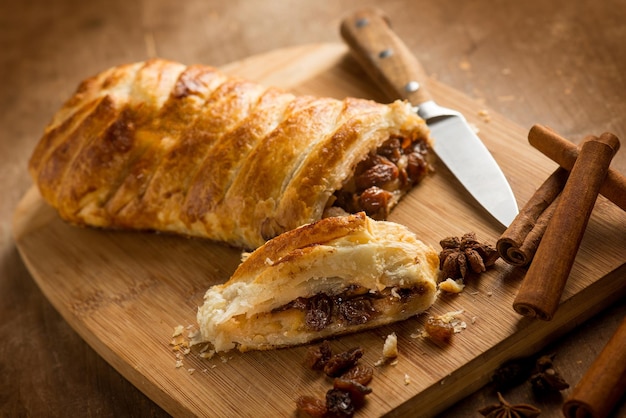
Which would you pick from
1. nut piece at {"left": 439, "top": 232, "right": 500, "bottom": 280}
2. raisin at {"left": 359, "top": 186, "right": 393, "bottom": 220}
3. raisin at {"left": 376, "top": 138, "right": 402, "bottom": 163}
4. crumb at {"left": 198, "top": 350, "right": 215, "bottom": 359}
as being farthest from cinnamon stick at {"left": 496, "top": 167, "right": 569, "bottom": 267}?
crumb at {"left": 198, "top": 350, "right": 215, "bottom": 359}

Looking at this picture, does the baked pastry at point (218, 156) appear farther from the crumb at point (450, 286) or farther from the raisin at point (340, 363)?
the raisin at point (340, 363)

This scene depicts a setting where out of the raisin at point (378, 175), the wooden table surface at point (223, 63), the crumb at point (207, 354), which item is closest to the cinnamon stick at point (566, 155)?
the wooden table surface at point (223, 63)

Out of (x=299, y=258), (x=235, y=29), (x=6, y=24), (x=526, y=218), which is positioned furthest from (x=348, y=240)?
(x=6, y=24)

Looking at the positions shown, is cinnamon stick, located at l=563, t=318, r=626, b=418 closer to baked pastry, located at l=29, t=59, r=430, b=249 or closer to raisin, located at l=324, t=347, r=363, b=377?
raisin, located at l=324, t=347, r=363, b=377

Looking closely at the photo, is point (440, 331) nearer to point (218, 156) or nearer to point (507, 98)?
point (218, 156)

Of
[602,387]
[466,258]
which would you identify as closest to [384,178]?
[466,258]
